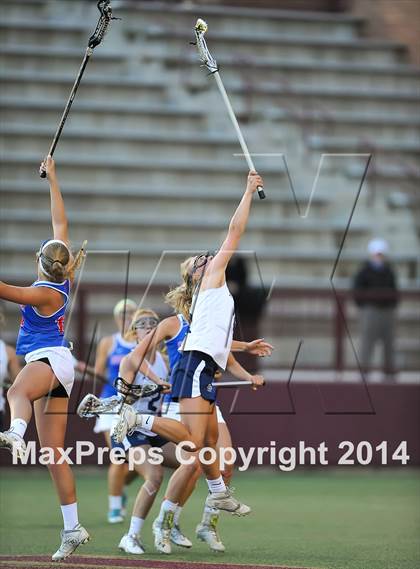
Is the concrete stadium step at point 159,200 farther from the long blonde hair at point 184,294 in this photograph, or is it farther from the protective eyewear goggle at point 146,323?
the long blonde hair at point 184,294

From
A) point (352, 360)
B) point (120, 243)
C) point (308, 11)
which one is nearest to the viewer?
point (352, 360)

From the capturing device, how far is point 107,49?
1827cm

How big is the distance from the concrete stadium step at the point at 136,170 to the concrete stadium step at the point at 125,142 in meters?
0.14

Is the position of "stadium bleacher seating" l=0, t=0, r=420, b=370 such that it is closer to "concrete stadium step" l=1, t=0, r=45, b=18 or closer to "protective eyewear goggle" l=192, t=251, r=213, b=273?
"concrete stadium step" l=1, t=0, r=45, b=18

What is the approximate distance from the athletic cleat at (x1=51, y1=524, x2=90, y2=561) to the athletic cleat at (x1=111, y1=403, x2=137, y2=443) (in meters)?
0.57

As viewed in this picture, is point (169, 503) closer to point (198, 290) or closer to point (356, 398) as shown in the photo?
point (198, 290)

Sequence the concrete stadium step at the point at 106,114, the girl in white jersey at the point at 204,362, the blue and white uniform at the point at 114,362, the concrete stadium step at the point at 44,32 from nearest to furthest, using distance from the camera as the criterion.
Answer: the girl in white jersey at the point at 204,362 < the blue and white uniform at the point at 114,362 < the concrete stadium step at the point at 106,114 < the concrete stadium step at the point at 44,32

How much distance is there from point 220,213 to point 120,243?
1.44 meters

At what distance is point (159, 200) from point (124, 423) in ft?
32.2

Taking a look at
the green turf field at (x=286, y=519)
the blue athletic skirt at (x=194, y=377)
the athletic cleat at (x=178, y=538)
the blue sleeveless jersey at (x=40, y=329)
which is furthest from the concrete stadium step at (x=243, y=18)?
the blue sleeveless jersey at (x=40, y=329)

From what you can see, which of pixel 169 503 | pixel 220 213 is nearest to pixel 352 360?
A: pixel 220 213

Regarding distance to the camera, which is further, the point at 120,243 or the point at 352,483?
the point at 120,243

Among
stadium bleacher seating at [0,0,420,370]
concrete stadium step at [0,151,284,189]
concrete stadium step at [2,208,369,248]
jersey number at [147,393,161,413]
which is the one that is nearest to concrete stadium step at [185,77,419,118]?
stadium bleacher seating at [0,0,420,370]

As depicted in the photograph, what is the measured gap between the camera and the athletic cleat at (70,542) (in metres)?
7.19
